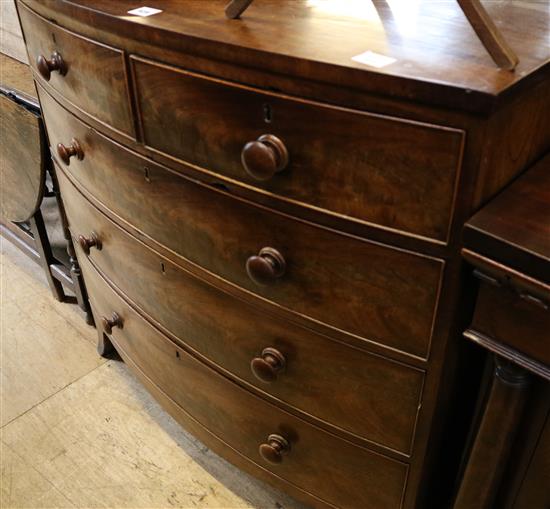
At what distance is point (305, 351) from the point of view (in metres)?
0.91

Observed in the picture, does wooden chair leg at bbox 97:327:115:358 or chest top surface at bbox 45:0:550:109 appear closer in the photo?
chest top surface at bbox 45:0:550:109

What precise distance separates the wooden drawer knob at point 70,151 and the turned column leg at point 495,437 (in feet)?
2.96

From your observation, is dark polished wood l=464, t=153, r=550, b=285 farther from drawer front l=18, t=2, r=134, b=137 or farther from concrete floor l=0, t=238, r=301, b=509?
concrete floor l=0, t=238, r=301, b=509

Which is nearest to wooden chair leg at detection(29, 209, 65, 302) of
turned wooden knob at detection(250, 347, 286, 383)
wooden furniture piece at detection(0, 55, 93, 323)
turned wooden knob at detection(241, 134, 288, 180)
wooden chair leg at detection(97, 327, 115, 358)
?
wooden furniture piece at detection(0, 55, 93, 323)

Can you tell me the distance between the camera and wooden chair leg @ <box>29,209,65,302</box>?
185 cm

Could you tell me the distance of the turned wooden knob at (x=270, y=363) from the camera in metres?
0.95

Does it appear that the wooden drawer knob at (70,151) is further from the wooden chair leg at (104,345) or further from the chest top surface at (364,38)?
A: the wooden chair leg at (104,345)

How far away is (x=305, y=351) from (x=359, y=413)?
0.41 ft

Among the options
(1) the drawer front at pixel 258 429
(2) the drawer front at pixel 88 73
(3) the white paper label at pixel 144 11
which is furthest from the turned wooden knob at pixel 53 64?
(1) the drawer front at pixel 258 429

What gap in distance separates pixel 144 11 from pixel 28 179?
0.95 m

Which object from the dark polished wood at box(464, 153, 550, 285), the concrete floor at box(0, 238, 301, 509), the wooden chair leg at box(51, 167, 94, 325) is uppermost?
the dark polished wood at box(464, 153, 550, 285)

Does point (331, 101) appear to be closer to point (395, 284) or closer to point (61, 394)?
point (395, 284)

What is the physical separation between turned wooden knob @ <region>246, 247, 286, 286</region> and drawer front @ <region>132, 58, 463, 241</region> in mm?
99

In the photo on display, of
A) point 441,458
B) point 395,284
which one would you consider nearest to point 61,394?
point 441,458
